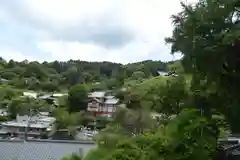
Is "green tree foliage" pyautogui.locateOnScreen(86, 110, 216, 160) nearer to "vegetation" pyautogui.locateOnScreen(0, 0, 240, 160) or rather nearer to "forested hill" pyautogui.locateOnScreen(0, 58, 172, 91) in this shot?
"vegetation" pyautogui.locateOnScreen(0, 0, 240, 160)

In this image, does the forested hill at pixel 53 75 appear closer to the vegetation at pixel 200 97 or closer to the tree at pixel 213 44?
the vegetation at pixel 200 97

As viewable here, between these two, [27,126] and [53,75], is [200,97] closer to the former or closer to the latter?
[27,126]

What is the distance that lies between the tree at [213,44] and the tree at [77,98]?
30023mm

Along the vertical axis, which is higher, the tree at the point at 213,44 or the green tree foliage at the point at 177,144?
the tree at the point at 213,44

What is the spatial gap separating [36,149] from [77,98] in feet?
85.1

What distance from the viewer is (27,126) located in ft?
109

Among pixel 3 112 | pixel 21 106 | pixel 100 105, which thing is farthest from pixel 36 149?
pixel 100 105

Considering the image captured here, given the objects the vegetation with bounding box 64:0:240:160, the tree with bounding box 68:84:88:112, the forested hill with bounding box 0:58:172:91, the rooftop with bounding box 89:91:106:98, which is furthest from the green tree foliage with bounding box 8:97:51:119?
the vegetation with bounding box 64:0:240:160

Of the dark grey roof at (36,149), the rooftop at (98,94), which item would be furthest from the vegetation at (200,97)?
the rooftop at (98,94)

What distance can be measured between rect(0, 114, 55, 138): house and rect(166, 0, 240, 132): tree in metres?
27.3

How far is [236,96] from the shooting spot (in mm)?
7129

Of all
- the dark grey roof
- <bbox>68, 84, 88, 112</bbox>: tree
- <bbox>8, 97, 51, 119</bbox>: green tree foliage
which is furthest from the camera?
<bbox>68, 84, 88, 112</bbox>: tree

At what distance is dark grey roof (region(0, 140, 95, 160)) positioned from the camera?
42.9 ft

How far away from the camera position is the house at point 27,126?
112 ft
